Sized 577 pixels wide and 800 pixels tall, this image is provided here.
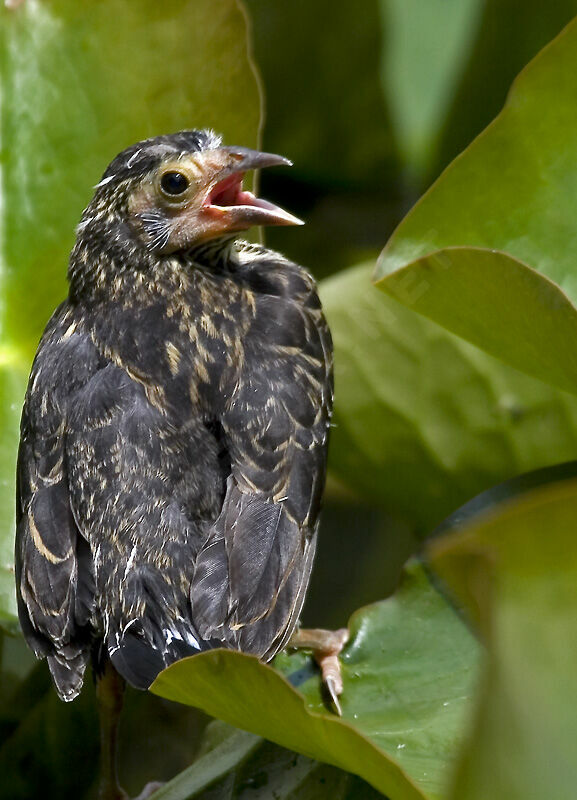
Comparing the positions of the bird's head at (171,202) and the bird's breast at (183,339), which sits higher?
the bird's head at (171,202)

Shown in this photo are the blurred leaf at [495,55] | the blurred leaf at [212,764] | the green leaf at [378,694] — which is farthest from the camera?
the blurred leaf at [495,55]

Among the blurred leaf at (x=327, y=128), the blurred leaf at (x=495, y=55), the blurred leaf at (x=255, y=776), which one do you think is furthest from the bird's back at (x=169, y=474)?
the blurred leaf at (x=327, y=128)

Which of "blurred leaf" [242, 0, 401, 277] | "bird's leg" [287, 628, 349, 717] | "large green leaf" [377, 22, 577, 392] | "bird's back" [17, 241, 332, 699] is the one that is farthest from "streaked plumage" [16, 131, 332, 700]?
"blurred leaf" [242, 0, 401, 277]

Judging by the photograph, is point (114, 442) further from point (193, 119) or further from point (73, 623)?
point (193, 119)

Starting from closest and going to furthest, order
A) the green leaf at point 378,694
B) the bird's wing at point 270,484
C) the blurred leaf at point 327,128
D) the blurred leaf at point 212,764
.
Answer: the green leaf at point 378,694, the bird's wing at point 270,484, the blurred leaf at point 212,764, the blurred leaf at point 327,128

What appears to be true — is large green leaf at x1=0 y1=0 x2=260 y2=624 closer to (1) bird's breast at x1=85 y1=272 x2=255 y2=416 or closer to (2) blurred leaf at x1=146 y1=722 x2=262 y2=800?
(1) bird's breast at x1=85 y1=272 x2=255 y2=416

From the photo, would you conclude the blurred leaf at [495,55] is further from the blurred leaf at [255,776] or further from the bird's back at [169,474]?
the blurred leaf at [255,776]

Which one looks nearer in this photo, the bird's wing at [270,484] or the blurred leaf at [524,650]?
the blurred leaf at [524,650]

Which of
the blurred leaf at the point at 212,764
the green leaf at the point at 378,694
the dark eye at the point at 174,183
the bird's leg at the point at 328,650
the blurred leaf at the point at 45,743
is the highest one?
the dark eye at the point at 174,183
